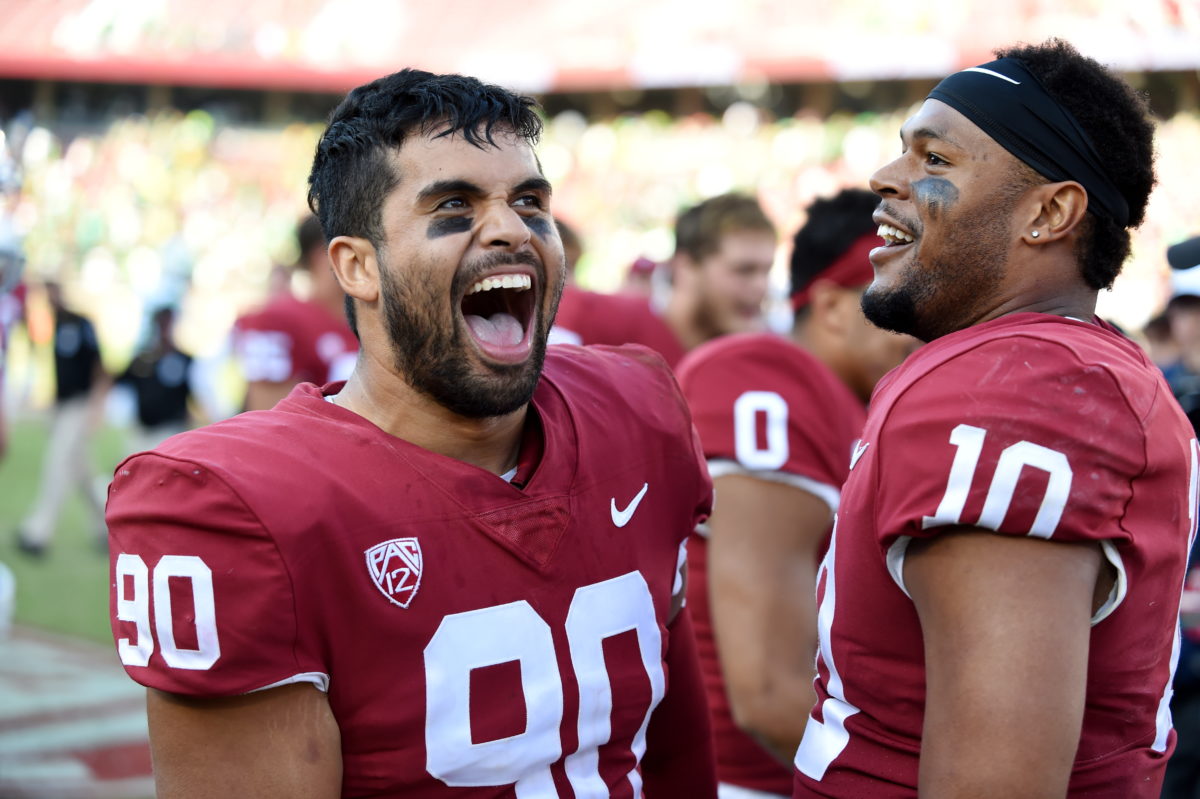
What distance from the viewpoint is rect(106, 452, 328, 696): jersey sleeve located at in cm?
142

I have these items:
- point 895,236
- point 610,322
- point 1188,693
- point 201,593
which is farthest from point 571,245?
point 201,593

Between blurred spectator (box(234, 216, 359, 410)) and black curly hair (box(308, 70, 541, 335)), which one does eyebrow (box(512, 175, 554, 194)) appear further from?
blurred spectator (box(234, 216, 359, 410))

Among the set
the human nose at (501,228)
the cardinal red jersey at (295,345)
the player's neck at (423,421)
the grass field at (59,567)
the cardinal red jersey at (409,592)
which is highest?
the human nose at (501,228)

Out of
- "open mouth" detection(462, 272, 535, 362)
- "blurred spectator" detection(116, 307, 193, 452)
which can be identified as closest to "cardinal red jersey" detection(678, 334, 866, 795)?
"open mouth" detection(462, 272, 535, 362)

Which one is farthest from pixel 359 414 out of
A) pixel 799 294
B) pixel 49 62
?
pixel 49 62

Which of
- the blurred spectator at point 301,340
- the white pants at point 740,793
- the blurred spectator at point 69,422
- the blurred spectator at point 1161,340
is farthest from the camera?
the blurred spectator at point 69,422

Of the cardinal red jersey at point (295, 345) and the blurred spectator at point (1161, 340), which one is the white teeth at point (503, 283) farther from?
the blurred spectator at point (1161, 340)

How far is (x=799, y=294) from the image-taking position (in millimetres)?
2809

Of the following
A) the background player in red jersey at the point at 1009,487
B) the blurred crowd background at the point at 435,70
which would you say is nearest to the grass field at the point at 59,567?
the blurred crowd background at the point at 435,70

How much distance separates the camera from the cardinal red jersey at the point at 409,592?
56.8 inches

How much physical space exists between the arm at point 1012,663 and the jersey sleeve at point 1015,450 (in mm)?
32

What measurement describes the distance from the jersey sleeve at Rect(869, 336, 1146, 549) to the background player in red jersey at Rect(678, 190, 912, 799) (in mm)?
763

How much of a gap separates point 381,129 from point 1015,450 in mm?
955

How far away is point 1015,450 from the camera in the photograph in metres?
1.32
